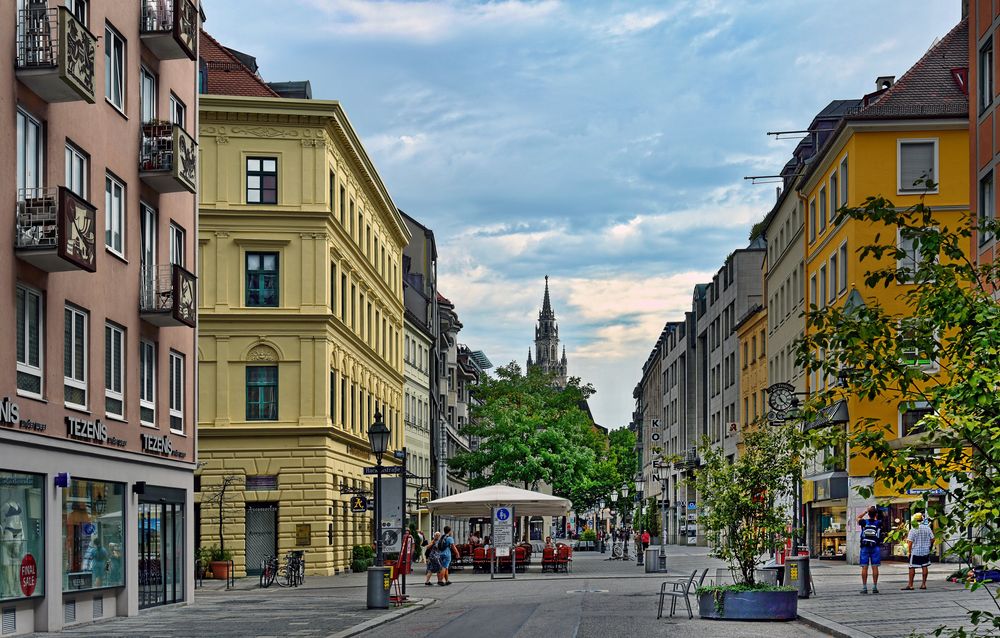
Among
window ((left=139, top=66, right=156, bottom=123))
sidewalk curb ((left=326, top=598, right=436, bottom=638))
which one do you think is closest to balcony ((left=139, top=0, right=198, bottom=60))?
window ((left=139, top=66, right=156, bottom=123))

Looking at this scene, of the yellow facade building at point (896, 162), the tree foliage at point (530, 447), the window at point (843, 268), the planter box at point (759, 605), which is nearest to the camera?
the planter box at point (759, 605)

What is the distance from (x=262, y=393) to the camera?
49.5 m

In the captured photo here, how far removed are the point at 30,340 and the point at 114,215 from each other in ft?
17.7

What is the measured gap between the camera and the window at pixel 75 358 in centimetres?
2536

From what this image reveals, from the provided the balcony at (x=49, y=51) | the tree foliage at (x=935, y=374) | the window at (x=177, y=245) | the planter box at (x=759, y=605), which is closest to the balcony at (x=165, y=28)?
the window at (x=177, y=245)

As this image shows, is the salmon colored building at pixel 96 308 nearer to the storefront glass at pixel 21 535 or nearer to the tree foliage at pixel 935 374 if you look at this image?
the storefront glass at pixel 21 535

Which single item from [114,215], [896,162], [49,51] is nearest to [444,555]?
[114,215]

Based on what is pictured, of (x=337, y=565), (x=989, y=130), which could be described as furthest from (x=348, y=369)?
(x=989, y=130)

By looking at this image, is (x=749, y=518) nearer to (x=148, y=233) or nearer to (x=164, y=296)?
(x=164, y=296)

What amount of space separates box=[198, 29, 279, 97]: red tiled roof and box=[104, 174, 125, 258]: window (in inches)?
865

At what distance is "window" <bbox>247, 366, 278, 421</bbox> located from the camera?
49.4 m

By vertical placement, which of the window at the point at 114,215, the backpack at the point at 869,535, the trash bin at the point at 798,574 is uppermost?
the window at the point at 114,215

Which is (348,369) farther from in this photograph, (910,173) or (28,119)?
(28,119)

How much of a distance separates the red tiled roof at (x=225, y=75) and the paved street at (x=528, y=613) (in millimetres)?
19276
